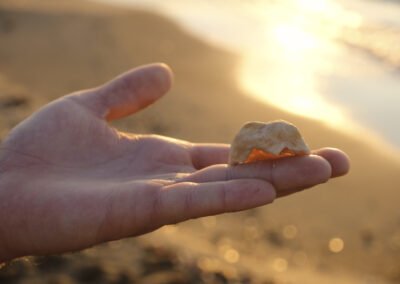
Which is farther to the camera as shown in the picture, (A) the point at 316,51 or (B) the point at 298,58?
(A) the point at 316,51

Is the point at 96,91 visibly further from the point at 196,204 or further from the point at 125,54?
the point at 125,54

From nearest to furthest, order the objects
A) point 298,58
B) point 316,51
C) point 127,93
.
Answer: point 127,93, point 298,58, point 316,51

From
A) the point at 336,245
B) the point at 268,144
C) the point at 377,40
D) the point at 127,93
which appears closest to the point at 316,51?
the point at 377,40

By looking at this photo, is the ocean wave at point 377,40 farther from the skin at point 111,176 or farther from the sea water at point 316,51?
the skin at point 111,176


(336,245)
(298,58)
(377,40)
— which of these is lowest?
(336,245)

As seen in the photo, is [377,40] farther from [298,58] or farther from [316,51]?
[298,58]

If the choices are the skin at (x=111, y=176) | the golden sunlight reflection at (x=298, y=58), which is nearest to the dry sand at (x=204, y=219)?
the golden sunlight reflection at (x=298, y=58)
